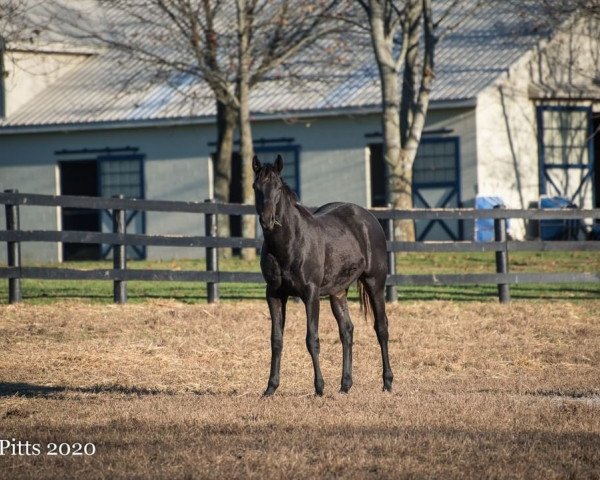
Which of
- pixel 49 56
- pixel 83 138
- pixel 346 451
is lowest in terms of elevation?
pixel 346 451

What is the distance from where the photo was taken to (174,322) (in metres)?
14.7

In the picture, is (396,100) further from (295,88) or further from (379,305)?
(379,305)

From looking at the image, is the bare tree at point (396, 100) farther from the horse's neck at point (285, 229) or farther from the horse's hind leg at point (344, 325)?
the horse's neck at point (285, 229)

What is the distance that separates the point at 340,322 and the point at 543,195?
2037cm

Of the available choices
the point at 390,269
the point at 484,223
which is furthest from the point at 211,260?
the point at 484,223

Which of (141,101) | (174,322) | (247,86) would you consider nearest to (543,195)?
(247,86)

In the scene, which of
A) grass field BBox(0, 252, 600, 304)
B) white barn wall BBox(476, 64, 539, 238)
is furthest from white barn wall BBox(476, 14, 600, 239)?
grass field BBox(0, 252, 600, 304)

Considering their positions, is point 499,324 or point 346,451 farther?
point 499,324

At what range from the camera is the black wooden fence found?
16.2 m

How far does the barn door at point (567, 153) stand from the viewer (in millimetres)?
30234

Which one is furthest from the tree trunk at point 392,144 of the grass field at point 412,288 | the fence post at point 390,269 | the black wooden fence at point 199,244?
the fence post at point 390,269

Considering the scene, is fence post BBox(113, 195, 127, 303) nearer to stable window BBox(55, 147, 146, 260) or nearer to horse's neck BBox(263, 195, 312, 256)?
horse's neck BBox(263, 195, 312, 256)

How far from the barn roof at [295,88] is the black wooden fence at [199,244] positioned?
36.6ft

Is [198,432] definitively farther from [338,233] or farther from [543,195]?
[543,195]
